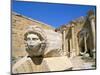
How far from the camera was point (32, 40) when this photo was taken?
2.39 meters

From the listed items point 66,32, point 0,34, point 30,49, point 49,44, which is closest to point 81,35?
point 66,32

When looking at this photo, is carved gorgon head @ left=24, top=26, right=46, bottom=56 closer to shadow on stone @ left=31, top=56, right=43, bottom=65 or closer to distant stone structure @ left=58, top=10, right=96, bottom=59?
shadow on stone @ left=31, top=56, right=43, bottom=65

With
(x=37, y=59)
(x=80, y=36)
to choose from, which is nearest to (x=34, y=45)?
(x=37, y=59)

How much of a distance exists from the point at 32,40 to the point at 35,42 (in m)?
0.04

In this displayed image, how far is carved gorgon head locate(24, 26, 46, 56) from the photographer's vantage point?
2367 mm

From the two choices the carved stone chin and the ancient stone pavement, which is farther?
the ancient stone pavement

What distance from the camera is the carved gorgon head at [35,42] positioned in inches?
93.2

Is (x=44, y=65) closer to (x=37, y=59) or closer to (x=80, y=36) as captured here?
(x=37, y=59)

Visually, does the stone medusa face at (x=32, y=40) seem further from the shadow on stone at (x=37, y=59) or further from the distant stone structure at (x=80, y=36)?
the distant stone structure at (x=80, y=36)

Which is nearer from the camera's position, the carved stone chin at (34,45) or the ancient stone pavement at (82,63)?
the carved stone chin at (34,45)

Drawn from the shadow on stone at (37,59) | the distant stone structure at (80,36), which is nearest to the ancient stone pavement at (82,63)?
the distant stone structure at (80,36)

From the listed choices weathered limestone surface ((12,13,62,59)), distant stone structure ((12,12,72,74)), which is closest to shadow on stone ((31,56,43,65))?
distant stone structure ((12,12,72,74))

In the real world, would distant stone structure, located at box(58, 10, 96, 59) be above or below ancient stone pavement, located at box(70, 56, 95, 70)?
above

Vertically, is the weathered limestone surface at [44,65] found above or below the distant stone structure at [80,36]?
below
